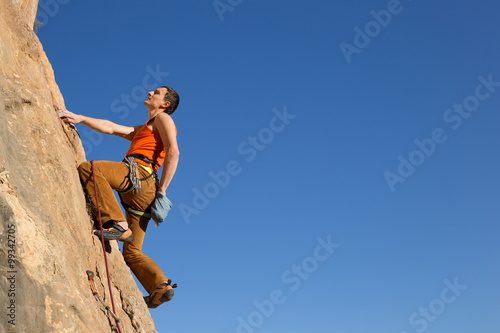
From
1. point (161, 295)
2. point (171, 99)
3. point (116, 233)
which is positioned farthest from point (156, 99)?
point (161, 295)

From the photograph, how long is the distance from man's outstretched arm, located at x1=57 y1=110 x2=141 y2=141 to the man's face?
53 cm

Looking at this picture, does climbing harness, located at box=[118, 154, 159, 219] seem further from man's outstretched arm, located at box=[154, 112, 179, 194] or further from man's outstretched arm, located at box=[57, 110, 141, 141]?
man's outstretched arm, located at box=[57, 110, 141, 141]

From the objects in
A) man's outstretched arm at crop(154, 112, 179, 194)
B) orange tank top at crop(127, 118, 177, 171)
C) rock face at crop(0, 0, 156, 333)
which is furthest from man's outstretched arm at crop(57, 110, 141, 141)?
man's outstretched arm at crop(154, 112, 179, 194)

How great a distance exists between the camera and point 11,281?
4.79 meters

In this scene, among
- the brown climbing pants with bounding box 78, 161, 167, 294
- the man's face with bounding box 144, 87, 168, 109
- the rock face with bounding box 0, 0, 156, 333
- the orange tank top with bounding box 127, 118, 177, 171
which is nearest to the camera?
the rock face with bounding box 0, 0, 156, 333

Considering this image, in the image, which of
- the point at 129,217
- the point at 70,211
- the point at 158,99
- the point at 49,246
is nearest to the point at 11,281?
the point at 49,246

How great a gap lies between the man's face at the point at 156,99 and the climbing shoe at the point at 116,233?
2.15 meters

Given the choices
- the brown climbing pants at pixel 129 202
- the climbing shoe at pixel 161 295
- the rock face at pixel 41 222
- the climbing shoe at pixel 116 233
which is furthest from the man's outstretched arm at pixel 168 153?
the climbing shoe at pixel 161 295

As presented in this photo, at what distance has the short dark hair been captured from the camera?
791 cm

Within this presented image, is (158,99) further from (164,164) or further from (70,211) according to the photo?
(70,211)

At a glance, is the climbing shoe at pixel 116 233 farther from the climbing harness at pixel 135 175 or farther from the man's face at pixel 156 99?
the man's face at pixel 156 99

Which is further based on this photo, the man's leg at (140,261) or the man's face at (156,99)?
the man's face at (156,99)

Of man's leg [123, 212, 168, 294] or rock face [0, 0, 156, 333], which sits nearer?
rock face [0, 0, 156, 333]

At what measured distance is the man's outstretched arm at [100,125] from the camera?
7066mm
